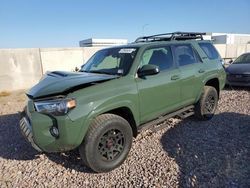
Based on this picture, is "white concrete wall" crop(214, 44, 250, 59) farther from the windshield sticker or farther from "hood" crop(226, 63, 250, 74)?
the windshield sticker

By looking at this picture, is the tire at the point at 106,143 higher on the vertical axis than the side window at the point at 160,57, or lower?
lower

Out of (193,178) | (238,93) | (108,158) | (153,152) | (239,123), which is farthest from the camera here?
(238,93)

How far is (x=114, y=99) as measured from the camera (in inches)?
130

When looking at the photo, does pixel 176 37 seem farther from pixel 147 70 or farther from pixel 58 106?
pixel 58 106

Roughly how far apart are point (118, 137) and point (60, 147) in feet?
2.88

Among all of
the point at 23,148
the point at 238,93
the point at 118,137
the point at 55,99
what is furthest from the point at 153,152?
the point at 238,93

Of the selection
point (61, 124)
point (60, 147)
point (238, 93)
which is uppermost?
point (61, 124)

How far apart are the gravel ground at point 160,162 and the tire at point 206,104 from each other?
0.29 meters

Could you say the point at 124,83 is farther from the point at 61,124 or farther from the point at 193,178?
the point at 193,178

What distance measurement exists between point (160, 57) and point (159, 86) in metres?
0.67

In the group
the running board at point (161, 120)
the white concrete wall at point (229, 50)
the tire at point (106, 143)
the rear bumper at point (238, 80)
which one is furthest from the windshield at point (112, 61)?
the white concrete wall at point (229, 50)

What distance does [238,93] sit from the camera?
8039mm

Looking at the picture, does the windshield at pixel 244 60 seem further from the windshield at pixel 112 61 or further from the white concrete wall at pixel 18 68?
the white concrete wall at pixel 18 68

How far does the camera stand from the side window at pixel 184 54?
4.59 metres
